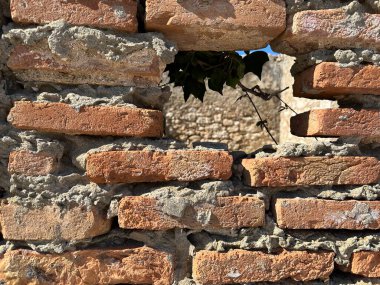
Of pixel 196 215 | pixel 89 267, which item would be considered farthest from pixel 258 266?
pixel 89 267

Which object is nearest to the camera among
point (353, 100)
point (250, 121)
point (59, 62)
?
point (59, 62)

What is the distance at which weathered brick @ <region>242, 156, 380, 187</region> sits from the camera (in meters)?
1.52

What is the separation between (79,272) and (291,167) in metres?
0.76

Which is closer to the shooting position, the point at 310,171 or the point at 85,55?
the point at 85,55

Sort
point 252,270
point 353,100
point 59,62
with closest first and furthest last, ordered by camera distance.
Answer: point 59,62 → point 252,270 → point 353,100

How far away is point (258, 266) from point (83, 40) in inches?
35.9

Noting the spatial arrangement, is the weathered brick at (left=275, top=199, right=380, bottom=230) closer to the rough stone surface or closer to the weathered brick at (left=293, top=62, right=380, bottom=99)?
the weathered brick at (left=293, top=62, right=380, bottom=99)

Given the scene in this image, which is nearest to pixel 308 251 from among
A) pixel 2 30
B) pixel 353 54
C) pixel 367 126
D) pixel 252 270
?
pixel 252 270

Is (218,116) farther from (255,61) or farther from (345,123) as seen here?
(345,123)

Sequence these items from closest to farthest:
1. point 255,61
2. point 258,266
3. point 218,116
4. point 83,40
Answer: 1. point 83,40
2. point 258,266
3. point 255,61
4. point 218,116

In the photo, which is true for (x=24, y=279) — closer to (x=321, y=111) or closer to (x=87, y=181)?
(x=87, y=181)

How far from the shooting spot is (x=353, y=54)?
156cm

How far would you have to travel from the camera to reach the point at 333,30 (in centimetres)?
154

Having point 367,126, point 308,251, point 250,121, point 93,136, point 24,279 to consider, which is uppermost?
point 250,121
